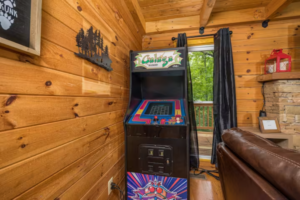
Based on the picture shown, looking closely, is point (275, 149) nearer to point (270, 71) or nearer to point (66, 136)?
point (66, 136)

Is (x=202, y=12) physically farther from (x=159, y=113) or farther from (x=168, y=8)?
(x=159, y=113)

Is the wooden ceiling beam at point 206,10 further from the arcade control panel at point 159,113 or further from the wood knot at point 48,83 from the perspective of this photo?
the wood knot at point 48,83

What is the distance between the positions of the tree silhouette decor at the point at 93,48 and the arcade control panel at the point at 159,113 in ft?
1.80

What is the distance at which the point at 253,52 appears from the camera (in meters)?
2.07

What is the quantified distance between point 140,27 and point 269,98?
7.62 ft

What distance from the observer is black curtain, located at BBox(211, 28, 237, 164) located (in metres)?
1.97

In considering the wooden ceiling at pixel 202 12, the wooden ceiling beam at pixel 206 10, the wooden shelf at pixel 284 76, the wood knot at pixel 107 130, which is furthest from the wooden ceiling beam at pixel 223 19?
the wood knot at pixel 107 130

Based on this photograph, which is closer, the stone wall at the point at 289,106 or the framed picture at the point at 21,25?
the framed picture at the point at 21,25

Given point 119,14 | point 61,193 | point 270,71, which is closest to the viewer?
point 61,193

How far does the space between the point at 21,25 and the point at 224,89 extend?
90.6 inches

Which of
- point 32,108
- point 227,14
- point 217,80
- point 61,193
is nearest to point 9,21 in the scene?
point 32,108

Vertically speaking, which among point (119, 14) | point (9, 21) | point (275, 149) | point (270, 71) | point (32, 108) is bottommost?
point (275, 149)

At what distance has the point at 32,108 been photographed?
560 millimetres

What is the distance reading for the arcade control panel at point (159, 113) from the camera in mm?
1173
